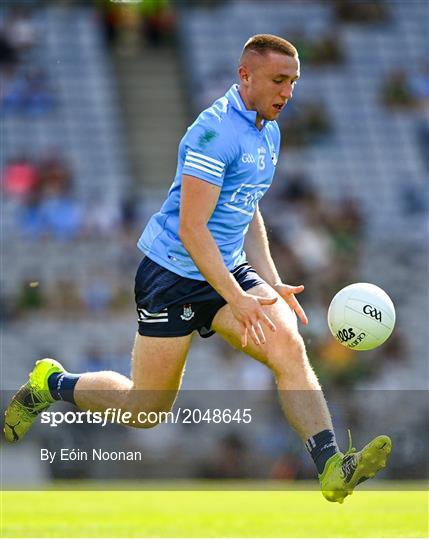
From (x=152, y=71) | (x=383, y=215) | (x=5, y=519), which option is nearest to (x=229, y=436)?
(x=383, y=215)

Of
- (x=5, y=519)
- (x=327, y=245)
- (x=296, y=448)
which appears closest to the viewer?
(x=5, y=519)

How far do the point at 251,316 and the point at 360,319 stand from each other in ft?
3.47

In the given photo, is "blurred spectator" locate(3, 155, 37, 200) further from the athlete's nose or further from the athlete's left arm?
the athlete's nose

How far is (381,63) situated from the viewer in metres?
24.9

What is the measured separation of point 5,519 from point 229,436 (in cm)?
765

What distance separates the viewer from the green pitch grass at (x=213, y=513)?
925 cm

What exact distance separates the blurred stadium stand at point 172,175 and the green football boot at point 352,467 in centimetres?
1082

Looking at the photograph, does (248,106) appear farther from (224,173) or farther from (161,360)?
(161,360)

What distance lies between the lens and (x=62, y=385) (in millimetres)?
8078

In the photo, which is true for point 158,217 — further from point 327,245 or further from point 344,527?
point 327,245

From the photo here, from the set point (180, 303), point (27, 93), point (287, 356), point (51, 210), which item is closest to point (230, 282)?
point (287, 356)

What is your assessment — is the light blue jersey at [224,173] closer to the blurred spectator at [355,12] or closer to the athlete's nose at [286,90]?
the athlete's nose at [286,90]

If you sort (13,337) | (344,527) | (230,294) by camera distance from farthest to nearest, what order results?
(13,337) < (344,527) < (230,294)

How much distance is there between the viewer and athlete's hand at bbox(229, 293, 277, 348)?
665 centimetres
